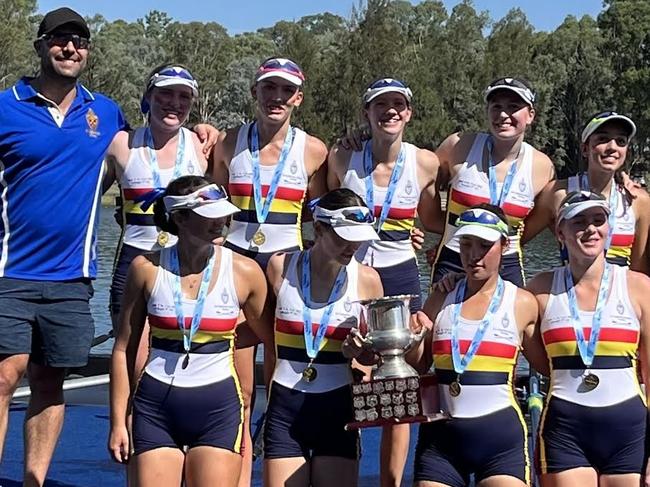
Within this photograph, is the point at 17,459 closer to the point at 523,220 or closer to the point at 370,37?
the point at 523,220

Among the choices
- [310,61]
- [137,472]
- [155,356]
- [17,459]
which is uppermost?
[310,61]

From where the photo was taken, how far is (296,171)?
544cm

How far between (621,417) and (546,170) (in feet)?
5.23

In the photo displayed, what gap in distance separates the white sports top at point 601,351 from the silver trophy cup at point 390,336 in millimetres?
659

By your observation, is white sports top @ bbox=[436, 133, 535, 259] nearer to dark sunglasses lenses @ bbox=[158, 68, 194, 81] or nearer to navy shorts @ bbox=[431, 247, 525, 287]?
navy shorts @ bbox=[431, 247, 525, 287]

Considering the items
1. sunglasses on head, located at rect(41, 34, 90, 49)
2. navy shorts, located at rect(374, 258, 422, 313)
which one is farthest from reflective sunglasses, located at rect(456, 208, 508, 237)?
sunglasses on head, located at rect(41, 34, 90, 49)

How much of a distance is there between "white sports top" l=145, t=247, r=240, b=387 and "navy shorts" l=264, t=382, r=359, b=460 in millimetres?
305

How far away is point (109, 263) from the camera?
20.6 meters

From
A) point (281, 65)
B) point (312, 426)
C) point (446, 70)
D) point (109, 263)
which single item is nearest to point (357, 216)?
point (312, 426)

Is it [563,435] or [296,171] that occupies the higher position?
[296,171]

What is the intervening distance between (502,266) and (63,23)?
2467 millimetres

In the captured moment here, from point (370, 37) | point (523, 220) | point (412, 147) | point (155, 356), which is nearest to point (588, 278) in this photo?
point (523, 220)

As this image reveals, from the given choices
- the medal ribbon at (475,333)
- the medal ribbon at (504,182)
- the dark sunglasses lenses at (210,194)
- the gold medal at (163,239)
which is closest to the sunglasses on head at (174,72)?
the gold medal at (163,239)

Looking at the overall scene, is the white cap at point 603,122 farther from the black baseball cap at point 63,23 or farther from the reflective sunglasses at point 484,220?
the black baseball cap at point 63,23
